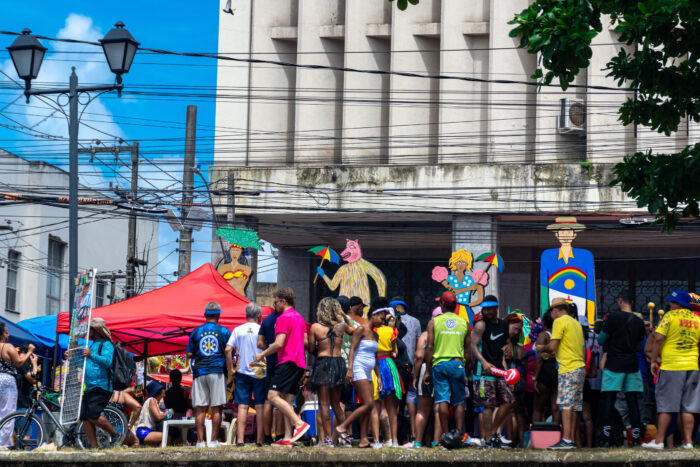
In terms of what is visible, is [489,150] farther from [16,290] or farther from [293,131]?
[16,290]

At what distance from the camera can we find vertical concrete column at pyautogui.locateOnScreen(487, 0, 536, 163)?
2675 cm

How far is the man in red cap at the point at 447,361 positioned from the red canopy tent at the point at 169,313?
14.6 ft

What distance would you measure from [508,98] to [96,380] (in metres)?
16.6

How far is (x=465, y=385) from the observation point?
12867 mm

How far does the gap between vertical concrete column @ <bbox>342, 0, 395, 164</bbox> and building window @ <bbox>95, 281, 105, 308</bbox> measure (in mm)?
21205

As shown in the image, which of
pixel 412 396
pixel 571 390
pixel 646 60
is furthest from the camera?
pixel 412 396

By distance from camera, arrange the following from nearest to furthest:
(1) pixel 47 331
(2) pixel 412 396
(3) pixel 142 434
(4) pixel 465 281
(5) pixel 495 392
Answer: (5) pixel 495 392 < (2) pixel 412 396 < (3) pixel 142 434 < (1) pixel 47 331 < (4) pixel 465 281

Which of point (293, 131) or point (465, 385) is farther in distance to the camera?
point (293, 131)

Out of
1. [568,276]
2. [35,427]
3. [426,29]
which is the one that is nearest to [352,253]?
[568,276]

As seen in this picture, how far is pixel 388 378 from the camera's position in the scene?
42.4 ft

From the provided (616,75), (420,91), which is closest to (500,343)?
(616,75)

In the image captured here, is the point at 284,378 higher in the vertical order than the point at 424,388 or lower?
higher

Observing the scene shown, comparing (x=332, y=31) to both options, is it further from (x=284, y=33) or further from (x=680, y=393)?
(x=680, y=393)

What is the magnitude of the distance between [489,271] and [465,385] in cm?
1394
